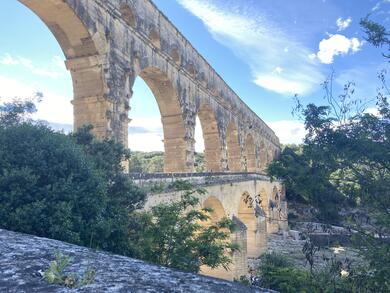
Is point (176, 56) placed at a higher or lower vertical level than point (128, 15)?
higher

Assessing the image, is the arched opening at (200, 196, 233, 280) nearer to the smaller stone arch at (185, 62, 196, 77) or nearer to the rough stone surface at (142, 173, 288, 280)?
the rough stone surface at (142, 173, 288, 280)

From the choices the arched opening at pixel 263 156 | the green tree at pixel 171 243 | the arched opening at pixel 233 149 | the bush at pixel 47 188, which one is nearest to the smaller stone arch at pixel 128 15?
the bush at pixel 47 188

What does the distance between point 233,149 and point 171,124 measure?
42.8 feet

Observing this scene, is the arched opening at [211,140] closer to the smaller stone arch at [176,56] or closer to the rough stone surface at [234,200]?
the rough stone surface at [234,200]

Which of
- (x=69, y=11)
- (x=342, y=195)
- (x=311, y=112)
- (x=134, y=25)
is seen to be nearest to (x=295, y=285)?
(x=342, y=195)

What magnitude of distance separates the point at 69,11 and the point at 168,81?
7695 mm

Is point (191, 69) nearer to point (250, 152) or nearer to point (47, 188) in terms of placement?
point (47, 188)

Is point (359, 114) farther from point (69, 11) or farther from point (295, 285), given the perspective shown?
point (69, 11)

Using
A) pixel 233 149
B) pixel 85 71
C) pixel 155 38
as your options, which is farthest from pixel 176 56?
pixel 233 149

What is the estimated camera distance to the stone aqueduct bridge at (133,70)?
11.3 metres

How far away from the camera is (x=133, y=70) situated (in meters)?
13.9

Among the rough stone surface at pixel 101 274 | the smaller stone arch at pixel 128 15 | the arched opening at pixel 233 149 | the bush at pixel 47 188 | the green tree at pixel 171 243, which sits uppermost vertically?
the smaller stone arch at pixel 128 15

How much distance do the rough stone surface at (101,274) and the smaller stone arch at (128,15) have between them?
12086 millimetres

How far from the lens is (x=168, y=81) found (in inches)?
693
